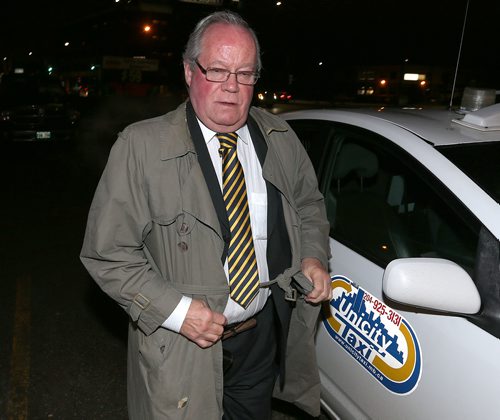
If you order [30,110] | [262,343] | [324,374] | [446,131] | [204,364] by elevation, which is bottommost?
[30,110]

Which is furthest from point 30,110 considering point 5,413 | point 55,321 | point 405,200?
point 405,200

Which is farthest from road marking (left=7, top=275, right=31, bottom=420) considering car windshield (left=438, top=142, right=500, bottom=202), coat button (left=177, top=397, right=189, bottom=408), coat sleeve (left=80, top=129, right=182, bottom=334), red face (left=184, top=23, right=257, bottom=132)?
car windshield (left=438, top=142, right=500, bottom=202)

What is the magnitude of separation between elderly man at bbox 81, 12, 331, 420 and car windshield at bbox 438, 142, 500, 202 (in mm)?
565

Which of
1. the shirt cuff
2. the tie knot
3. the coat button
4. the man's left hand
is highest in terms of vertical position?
the tie knot

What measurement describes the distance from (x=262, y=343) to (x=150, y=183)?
873mm

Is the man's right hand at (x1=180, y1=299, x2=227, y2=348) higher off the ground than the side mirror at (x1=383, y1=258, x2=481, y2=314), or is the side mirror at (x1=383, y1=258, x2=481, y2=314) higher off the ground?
the side mirror at (x1=383, y1=258, x2=481, y2=314)

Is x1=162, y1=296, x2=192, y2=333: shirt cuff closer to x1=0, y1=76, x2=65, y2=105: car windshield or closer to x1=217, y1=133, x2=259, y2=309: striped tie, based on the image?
x1=217, y1=133, x2=259, y2=309: striped tie

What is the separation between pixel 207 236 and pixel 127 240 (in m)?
0.27

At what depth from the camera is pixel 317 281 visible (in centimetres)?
186

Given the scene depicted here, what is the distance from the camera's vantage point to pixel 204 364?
1.75m

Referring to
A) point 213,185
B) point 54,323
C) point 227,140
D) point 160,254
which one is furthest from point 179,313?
point 54,323

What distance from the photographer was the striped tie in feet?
5.79

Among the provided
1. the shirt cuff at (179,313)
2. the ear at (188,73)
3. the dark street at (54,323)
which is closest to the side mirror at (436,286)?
the shirt cuff at (179,313)

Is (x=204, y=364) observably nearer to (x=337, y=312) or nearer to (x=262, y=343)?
(x=262, y=343)
